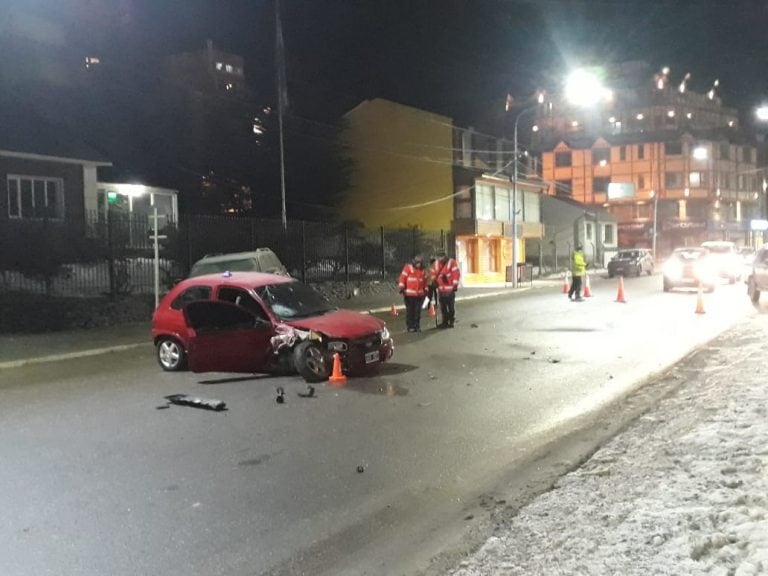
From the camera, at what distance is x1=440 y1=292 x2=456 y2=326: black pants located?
665 inches

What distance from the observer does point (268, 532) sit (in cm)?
509

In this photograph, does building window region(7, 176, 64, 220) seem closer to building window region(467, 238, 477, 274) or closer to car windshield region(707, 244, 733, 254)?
building window region(467, 238, 477, 274)

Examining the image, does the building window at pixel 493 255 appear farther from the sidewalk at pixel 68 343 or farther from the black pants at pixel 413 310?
the black pants at pixel 413 310

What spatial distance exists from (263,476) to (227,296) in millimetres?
5089

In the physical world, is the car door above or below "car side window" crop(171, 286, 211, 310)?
below

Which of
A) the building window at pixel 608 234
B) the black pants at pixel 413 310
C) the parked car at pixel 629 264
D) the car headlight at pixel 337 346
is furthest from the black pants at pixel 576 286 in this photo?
the building window at pixel 608 234

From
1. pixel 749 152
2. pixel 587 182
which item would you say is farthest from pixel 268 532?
pixel 749 152

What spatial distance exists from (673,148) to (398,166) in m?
49.5

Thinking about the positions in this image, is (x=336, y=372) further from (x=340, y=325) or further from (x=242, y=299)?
(x=242, y=299)

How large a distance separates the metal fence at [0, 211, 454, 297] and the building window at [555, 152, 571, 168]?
197ft

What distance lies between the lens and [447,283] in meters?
16.6

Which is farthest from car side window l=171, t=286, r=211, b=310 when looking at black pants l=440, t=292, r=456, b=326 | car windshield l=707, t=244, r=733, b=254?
car windshield l=707, t=244, r=733, b=254

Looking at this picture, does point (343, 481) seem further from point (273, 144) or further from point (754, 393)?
point (273, 144)

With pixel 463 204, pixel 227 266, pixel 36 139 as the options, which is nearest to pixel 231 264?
pixel 227 266
